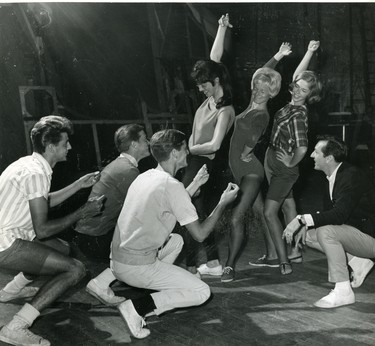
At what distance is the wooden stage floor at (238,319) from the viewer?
8.42ft

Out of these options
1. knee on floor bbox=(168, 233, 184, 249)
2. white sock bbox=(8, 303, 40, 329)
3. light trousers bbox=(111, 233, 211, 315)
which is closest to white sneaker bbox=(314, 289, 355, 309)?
light trousers bbox=(111, 233, 211, 315)

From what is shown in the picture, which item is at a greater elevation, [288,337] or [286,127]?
[286,127]

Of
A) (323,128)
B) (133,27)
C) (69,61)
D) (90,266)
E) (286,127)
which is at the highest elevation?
(133,27)

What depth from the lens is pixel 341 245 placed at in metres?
3.08

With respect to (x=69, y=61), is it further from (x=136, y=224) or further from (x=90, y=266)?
(x=136, y=224)

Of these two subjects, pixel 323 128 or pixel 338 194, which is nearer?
pixel 338 194

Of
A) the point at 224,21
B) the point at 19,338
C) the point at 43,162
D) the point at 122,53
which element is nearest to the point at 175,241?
the point at 43,162

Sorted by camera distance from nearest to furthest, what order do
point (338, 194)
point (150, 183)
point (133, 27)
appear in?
point (150, 183) → point (338, 194) → point (133, 27)

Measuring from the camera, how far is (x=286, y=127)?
3.82 m

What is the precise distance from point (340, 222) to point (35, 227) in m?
1.95

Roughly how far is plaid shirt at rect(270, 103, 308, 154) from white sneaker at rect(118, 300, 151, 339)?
196 centimetres

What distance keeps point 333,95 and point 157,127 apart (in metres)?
2.93

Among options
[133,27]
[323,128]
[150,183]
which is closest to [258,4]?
[133,27]

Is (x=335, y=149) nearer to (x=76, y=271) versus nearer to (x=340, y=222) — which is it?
(x=340, y=222)
